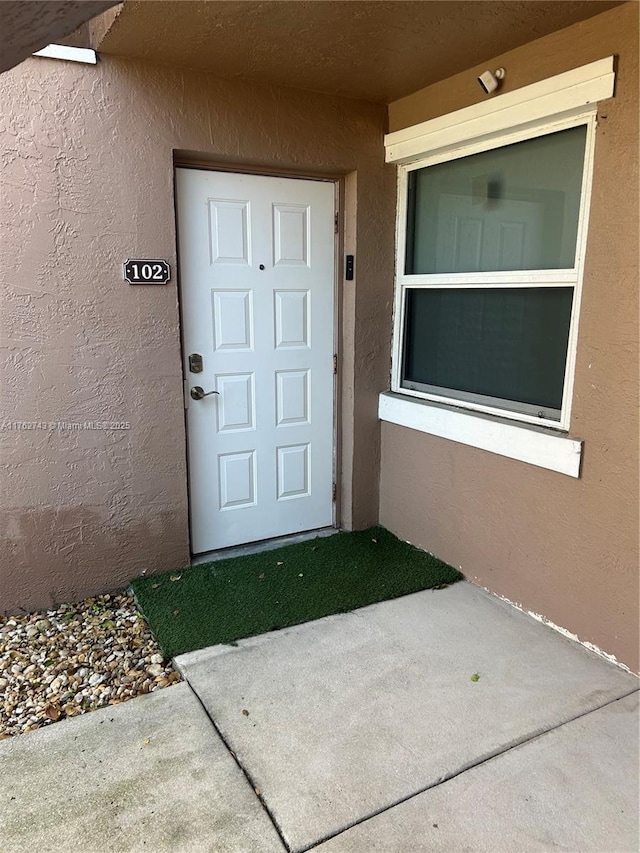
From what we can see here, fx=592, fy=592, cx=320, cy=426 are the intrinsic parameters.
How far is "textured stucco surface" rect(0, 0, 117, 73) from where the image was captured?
101cm

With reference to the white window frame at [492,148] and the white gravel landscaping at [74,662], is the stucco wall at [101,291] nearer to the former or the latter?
the white gravel landscaping at [74,662]

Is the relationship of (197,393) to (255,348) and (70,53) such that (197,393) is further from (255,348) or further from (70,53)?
(70,53)

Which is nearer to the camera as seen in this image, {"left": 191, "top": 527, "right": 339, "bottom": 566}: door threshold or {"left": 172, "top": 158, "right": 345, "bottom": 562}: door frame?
{"left": 172, "top": 158, "right": 345, "bottom": 562}: door frame

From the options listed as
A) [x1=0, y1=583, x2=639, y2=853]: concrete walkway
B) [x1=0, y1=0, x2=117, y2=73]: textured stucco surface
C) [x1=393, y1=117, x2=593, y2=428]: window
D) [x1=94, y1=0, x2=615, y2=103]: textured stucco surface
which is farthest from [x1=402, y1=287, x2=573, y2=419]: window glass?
[x1=0, y1=0, x2=117, y2=73]: textured stucco surface

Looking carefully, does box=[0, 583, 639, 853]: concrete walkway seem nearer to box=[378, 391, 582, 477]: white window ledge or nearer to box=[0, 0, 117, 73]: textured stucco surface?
box=[378, 391, 582, 477]: white window ledge

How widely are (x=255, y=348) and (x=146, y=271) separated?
2.44 ft

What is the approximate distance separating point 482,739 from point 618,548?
971 mm

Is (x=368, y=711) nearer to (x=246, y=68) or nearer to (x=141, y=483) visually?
(x=141, y=483)

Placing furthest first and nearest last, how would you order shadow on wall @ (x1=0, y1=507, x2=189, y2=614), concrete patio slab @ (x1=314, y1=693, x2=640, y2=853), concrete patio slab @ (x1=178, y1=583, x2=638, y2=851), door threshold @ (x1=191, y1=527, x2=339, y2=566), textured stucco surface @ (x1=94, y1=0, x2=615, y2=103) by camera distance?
door threshold @ (x1=191, y1=527, x2=339, y2=566)
shadow on wall @ (x1=0, y1=507, x2=189, y2=614)
textured stucco surface @ (x1=94, y1=0, x2=615, y2=103)
concrete patio slab @ (x1=178, y1=583, x2=638, y2=851)
concrete patio slab @ (x1=314, y1=693, x2=640, y2=853)

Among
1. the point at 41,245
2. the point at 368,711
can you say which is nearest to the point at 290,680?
the point at 368,711

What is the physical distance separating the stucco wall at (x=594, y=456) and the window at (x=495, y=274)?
0.48 ft

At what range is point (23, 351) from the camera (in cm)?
274

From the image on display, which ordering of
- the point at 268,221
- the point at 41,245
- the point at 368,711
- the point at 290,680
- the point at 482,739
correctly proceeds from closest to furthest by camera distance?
1. the point at 482,739
2. the point at 368,711
3. the point at 290,680
4. the point at 41,245
5. the point at 268,221

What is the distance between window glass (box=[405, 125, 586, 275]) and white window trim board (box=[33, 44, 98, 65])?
5.73ft
